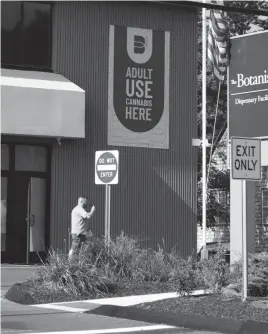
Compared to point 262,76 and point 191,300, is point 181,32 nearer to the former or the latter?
point 262,76

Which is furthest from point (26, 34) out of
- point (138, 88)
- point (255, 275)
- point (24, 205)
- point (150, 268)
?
point (255, 275)

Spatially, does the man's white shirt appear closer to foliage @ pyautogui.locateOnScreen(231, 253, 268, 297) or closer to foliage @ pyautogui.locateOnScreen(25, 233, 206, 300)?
foliage @ pyautogui.locateOnScreen(25, 233, 206, 300)

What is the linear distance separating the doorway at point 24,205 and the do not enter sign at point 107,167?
6299 mm

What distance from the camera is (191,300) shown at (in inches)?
503

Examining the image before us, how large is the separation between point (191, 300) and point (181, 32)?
14248 mm

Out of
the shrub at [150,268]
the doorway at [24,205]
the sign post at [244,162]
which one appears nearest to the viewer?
the sign post at [244,162]

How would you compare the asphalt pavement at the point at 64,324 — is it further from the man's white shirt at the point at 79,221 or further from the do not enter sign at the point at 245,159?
the man's white shirt at the point at 79,221

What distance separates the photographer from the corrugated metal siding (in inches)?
912

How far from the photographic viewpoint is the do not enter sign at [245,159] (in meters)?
12.7

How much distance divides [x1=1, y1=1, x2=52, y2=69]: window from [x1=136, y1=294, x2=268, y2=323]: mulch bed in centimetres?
1195

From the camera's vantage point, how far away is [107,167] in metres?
16.8

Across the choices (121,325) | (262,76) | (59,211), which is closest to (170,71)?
(59,211)

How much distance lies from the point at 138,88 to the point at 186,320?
13.8 m

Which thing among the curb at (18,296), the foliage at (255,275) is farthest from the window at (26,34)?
the foliage at (255,275)
